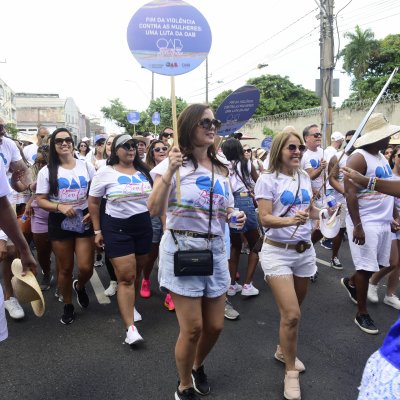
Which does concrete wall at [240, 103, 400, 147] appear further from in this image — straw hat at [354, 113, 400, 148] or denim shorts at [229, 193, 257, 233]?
straw hat at [354, 113, 400, 148]

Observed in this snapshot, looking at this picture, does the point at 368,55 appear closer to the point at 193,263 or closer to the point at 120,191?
the point at 120,191

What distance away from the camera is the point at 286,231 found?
2.96 m

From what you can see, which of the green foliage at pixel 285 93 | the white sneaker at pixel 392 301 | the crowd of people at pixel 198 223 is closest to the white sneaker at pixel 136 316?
the crowd of people at pixel 198 223

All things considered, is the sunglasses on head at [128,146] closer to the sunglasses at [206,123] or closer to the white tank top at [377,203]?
the sunglasses at [206,123]

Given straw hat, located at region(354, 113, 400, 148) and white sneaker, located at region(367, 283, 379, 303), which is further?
white sneaker, located at region(367, 283, 379, 303)

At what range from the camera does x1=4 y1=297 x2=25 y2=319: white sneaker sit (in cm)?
409

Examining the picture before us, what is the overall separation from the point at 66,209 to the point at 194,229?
185 cm

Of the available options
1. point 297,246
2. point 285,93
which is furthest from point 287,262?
point 285,93

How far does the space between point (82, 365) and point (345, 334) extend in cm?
239

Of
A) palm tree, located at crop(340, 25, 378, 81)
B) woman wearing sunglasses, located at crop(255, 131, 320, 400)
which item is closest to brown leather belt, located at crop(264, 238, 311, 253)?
woman wearing sunglasses, located at crop(255, 131, 320, 400)

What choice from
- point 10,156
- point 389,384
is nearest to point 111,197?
point 10,156

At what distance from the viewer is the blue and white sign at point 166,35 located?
2467mm

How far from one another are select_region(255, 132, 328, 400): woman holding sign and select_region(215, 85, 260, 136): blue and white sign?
96cm

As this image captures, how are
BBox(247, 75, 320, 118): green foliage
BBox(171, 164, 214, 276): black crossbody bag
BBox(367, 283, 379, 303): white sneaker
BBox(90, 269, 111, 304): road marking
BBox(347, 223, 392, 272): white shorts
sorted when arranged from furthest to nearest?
BBox(247, 75, 320, 118): green foliage → BBox(90, 269, 111, 304): road marking → BBox(367, 283, 379, 303): white sneaker → BBox(347, 223, 392, 272): white shorts → BBox(171, 164, 214, 276): black crossbody bag
